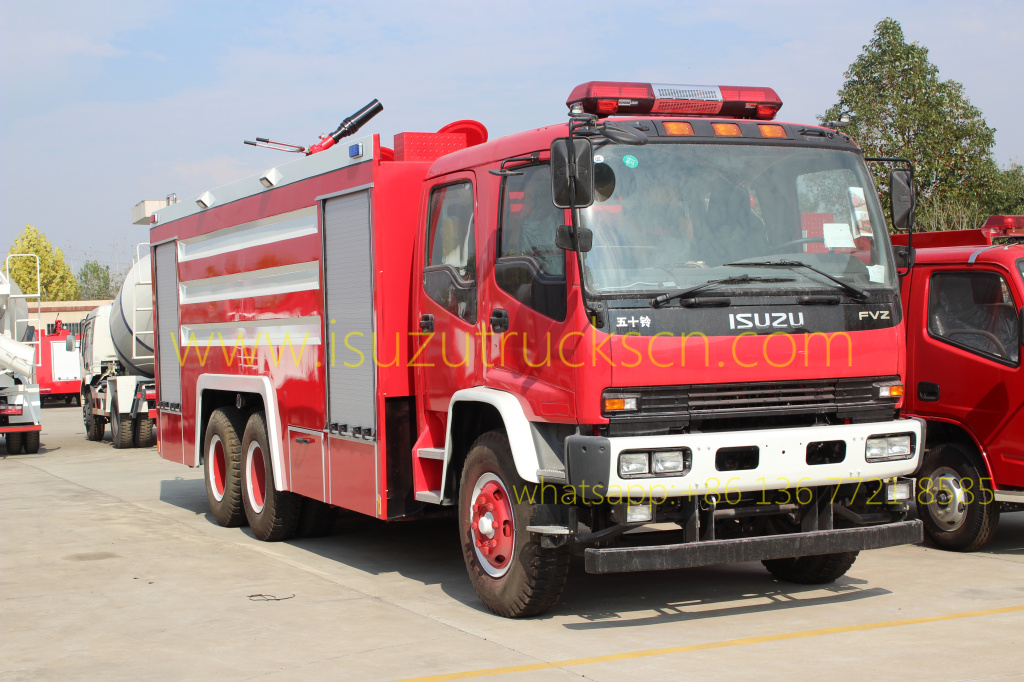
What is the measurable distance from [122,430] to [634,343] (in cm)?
1615

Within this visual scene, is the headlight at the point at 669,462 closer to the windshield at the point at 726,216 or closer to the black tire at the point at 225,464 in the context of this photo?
the windshield at the point at 726,216

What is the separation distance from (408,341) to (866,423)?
3.01 meters

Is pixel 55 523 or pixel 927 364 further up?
pixel 927 364

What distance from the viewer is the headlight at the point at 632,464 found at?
5516 mm

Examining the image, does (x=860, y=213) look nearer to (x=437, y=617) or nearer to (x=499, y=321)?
(x=499, y=321)

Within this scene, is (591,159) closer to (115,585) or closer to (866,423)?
(866,423)

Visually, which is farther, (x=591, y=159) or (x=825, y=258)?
(x=825, y=258)

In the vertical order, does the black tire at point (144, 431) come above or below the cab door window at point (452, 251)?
below

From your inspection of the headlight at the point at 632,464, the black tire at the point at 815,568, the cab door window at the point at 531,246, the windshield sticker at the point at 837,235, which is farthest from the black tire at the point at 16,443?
the windshield sticker at the point at 837,235

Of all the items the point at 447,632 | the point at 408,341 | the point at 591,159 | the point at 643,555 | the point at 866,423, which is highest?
the point at 591,159

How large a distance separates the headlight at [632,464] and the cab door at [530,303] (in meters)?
0.38

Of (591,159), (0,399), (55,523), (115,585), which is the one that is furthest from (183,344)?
(0,399)

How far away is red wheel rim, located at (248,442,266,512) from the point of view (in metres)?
9.65

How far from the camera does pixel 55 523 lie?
1065cm
